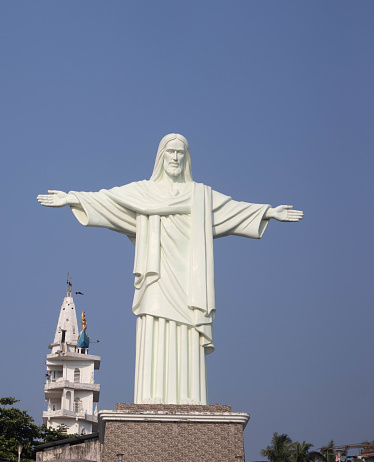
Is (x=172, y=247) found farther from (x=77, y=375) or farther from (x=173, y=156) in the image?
(x=77, y=375)

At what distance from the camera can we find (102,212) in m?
12.4

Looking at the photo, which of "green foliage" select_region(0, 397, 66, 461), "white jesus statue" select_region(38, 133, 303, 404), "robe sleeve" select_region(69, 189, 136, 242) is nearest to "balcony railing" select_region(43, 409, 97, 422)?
"green foliage" select_region(0, 397, 66, 461)

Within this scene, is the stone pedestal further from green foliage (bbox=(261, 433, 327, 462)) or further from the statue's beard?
green foliage (bbox=(261, 433, 327, 462))

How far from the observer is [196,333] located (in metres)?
11.8

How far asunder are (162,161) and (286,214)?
2.45 metres

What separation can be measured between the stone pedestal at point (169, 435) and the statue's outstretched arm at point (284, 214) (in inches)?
155

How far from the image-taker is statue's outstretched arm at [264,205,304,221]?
13094mm

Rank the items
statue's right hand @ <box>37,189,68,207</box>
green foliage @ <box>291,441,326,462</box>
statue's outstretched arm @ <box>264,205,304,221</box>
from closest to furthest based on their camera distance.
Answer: statue's right hand @ <box>37,189,68,207</box>
statue's outstretched arm @ <box>264,205,304,221</box>
green foliage @ <box>291,441,326,462</box>

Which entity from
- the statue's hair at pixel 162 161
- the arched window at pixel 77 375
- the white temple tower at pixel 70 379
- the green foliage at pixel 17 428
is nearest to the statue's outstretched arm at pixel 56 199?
the statue's hair at pixel 162 161

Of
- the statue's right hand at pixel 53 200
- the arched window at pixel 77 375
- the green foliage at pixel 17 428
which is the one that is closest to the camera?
the statue's right hand at pixel 53 200

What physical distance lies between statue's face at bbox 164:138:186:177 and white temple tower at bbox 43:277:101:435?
3763cm

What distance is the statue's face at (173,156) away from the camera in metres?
12.9

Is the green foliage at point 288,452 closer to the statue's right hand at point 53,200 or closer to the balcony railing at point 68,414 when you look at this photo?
the balcony railing at point 68,414

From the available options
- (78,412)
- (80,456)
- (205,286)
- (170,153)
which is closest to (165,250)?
Answer: (205,286)
